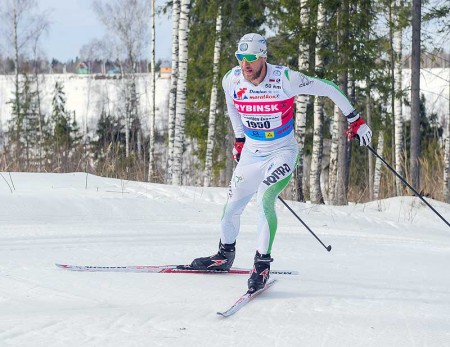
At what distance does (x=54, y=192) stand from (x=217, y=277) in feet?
12.9

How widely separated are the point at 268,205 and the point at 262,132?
1.93ft

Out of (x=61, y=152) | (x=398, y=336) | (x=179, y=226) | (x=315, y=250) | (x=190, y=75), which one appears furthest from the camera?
(x=190, y=75)

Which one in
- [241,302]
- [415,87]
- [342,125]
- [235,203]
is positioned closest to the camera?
[241,302]

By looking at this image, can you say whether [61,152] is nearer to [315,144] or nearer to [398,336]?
[315,144]

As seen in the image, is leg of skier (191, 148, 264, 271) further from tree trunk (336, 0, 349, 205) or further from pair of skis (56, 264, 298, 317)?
tree trunk (336, 0, 349, 205)

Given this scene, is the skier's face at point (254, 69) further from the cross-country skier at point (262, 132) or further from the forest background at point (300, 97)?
the forest background at point (300, 97)

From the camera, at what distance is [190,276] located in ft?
17.0

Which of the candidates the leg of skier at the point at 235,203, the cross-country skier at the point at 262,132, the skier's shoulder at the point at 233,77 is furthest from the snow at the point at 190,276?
the skier's shoulder at the point at 233,77

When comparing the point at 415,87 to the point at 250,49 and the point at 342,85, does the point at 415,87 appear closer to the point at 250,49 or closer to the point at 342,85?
the point at 342,85

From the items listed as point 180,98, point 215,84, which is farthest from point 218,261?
point 215,84

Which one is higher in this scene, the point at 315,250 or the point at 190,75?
the point at 190,75

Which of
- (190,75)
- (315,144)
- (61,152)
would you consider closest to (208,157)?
(190,75)

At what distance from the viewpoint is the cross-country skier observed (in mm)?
4961

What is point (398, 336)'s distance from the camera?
377 cm
